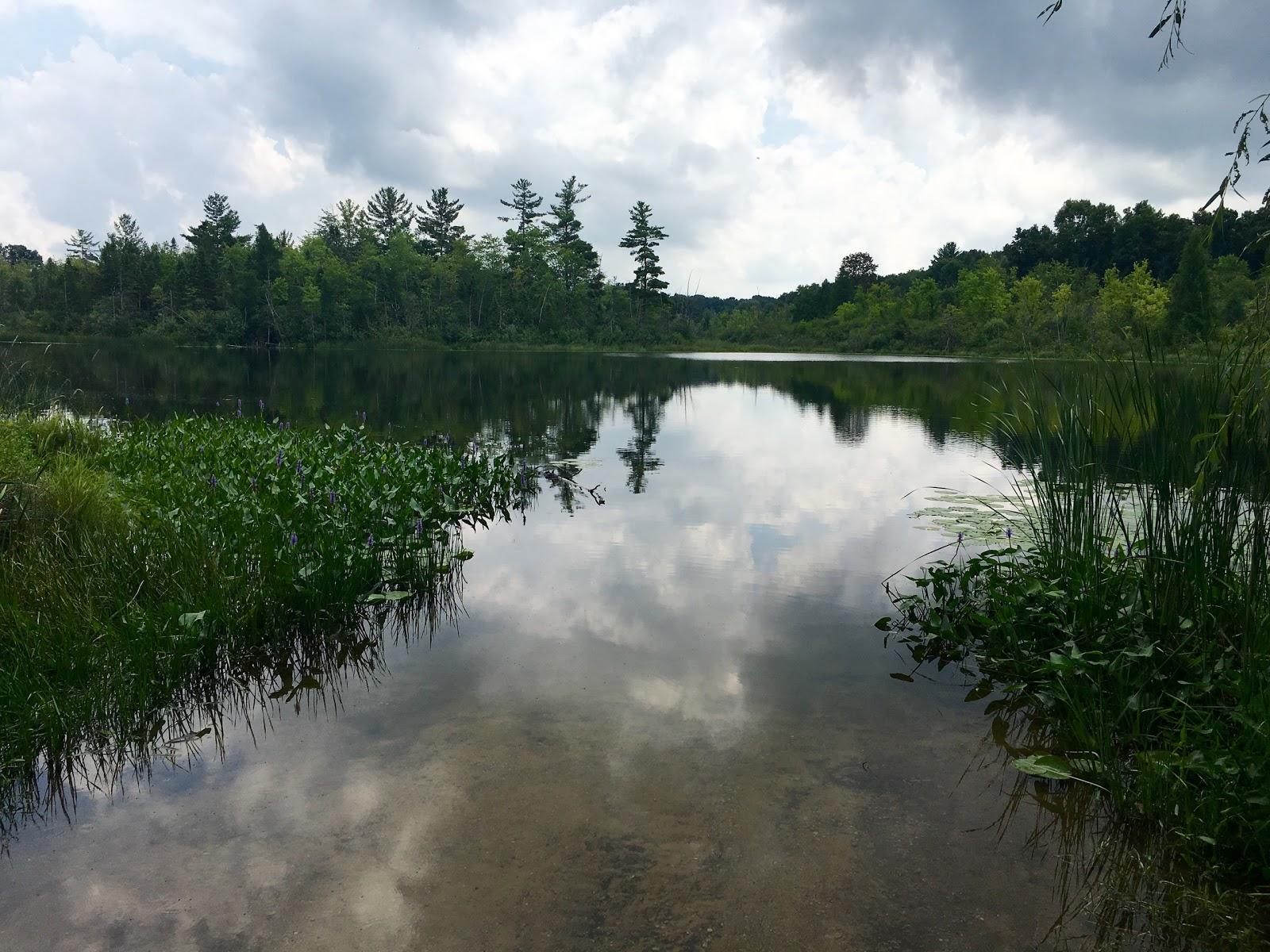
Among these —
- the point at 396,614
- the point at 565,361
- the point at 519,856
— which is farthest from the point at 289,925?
the point at 565,361

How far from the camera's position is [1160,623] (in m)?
4.38

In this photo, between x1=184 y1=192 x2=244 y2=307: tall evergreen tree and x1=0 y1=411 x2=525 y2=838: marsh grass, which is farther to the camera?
x1=184 y1=192 x2=244 y2=307: tall evergreen tree

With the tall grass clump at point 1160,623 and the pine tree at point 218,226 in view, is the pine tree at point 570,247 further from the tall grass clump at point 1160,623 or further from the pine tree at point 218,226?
the tall grass clump at point 1160,623

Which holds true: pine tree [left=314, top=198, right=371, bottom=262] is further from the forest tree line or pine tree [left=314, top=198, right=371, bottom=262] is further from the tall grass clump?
the tall grass clump


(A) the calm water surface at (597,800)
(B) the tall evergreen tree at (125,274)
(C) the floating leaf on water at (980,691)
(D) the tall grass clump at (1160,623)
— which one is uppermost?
(B) the tall evergreen tree at (125,274)

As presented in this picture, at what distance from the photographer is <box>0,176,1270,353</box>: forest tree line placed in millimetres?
66438

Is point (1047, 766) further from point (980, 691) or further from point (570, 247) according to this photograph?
point (570, 247)

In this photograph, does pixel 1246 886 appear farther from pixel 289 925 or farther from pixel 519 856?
pixel 289 925

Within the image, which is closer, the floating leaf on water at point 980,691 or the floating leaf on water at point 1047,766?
the floating leaf on water at point 1047,766

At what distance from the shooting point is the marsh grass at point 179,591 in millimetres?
3996

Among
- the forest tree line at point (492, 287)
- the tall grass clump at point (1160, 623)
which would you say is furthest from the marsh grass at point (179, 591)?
the forest tree line at point (492, 287)

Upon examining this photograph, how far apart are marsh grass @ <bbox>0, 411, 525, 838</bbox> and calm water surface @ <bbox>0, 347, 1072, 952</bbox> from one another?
38cm

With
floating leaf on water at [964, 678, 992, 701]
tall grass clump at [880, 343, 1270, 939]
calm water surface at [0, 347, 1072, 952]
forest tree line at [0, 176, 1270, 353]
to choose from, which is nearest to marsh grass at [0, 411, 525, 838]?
calm water surface at [0, 347, 1072, 952]

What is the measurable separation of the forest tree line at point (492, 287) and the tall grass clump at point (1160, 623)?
5789 cm
